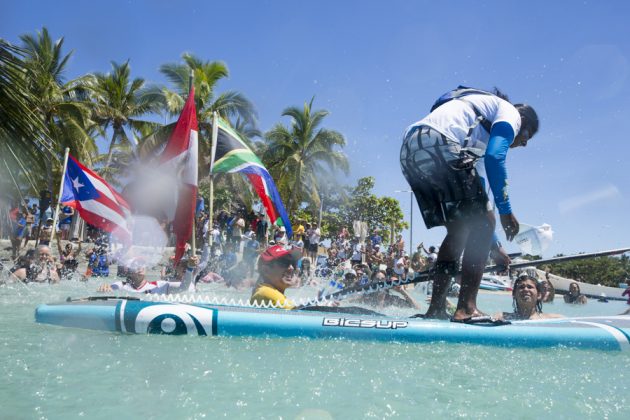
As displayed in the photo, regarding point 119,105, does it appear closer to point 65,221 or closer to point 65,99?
point 65,99

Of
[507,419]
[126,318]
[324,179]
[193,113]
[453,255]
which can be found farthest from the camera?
[324,179]

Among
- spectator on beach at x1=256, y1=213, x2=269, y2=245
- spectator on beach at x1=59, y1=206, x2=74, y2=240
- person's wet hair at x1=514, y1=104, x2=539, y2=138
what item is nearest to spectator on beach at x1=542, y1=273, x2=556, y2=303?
person's wet hair at x1=514, y1=104, x2=539, y2=138

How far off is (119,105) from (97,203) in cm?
1807

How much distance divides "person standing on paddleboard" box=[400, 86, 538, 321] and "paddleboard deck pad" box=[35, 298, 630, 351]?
31 centimetres

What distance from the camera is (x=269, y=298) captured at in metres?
3.92

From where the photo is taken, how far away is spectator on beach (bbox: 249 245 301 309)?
3918 millimetres

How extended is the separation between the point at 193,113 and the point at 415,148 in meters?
5.16

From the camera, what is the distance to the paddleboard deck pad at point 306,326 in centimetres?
324

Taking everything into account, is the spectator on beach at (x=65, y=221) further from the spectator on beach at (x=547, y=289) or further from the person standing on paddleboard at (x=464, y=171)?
the person standing on paddleboard at (x=464, y=171)

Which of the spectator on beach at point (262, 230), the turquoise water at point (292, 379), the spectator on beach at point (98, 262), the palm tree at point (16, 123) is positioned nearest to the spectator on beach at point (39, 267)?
the spectator on beach at point (98, 262)

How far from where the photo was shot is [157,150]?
21078mm

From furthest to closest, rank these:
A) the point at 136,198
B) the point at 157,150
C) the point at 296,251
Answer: the point at 157,150 < the point at 136,198 < the point at 296,251

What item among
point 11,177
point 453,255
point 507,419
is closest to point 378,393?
point 507,419

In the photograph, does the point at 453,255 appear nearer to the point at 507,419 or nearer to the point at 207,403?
the point at 507,419
